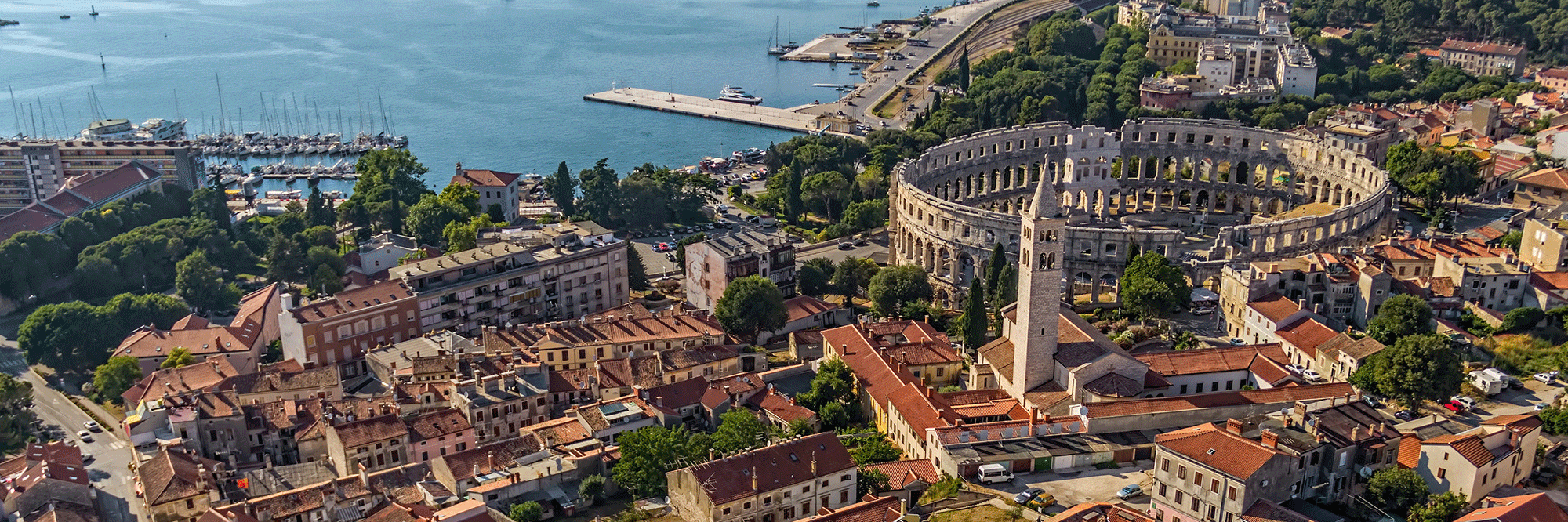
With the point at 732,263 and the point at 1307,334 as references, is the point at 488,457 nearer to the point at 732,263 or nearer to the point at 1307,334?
the point at 732,263

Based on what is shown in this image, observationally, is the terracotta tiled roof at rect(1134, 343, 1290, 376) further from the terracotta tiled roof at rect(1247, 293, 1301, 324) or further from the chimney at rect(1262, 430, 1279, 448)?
the chimney at rect(1262, 430, 1279, 448)

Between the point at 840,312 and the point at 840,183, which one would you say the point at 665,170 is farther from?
the point at 840,312

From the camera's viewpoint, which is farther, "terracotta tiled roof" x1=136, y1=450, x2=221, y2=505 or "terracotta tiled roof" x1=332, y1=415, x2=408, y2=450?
"terracotta tiled roof" x1=332, y1=415, x2=408, y2=450

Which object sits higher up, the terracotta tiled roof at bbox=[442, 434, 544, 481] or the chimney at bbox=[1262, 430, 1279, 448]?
the chimney at bbox=[1262, 430, 1279, 448]

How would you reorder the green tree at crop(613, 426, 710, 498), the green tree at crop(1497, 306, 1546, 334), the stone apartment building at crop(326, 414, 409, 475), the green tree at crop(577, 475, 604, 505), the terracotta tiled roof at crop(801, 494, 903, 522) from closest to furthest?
the terracotta tiled roof at crop(801, 494, 903, 522) → the green tree at crop(613, 426, 710, 498) → the green tree at crop(577, 475, 604, 505) → the stone apartment building at crop(326, 414, 409, 475) → the green tree at crop(1497, 306, 1546, 334)

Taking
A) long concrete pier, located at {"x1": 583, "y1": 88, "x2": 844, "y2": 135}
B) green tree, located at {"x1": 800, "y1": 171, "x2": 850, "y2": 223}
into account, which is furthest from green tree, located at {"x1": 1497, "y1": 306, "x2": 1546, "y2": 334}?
long concrete pier, located at {"x1": 583, "y1": 88, "x2": 844, "y2": 135}

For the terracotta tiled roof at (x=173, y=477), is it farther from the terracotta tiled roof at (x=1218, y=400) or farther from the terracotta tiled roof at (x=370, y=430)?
the terracotta tiled roof at (x=1218, y=400)

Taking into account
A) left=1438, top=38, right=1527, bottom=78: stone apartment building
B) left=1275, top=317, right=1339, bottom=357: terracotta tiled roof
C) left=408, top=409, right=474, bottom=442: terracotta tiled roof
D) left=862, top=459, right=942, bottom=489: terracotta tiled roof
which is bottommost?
left=408, top=409, right=474, bottom=442: terracotta tiled roof
